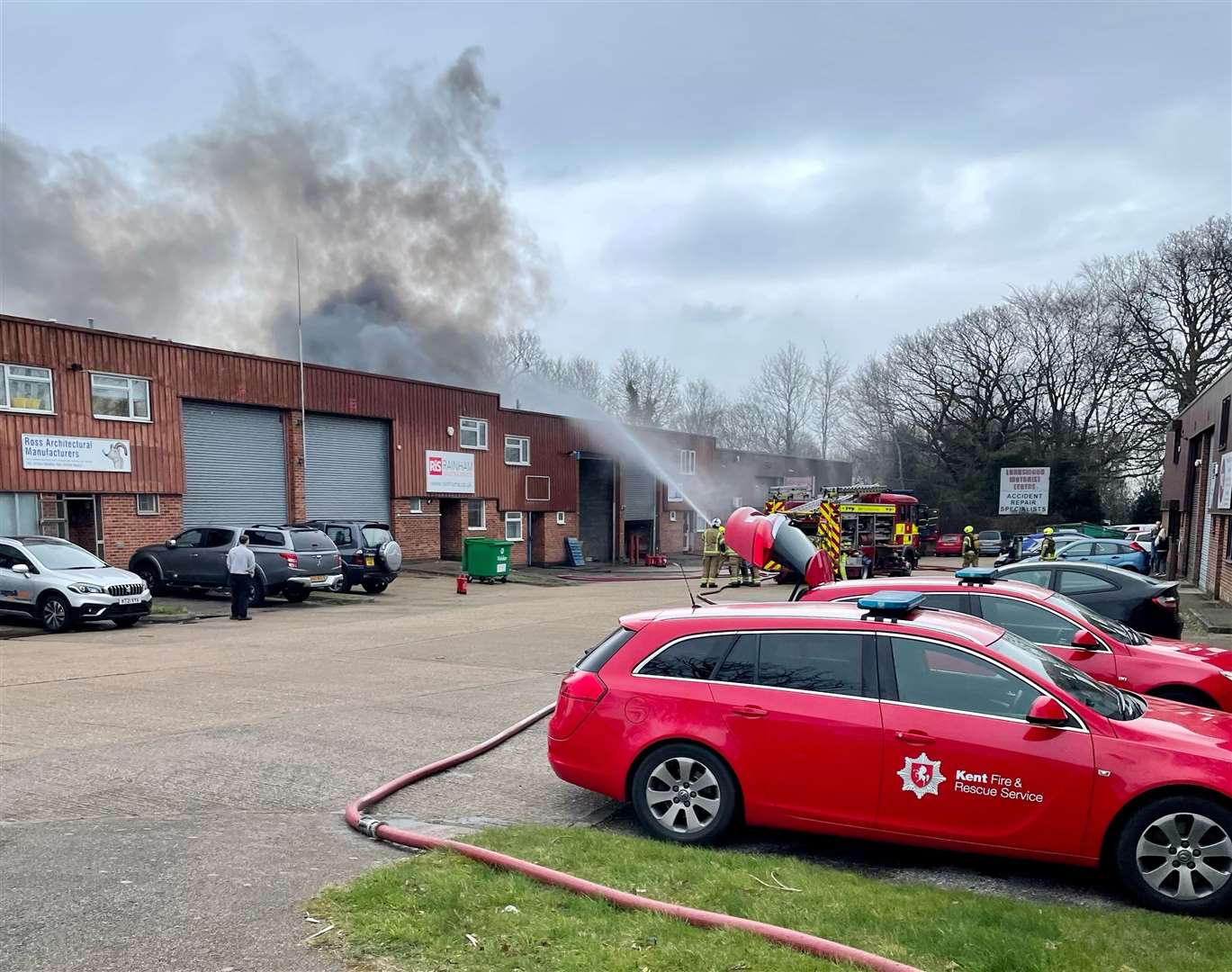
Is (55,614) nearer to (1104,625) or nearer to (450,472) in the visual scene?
(1104,625)

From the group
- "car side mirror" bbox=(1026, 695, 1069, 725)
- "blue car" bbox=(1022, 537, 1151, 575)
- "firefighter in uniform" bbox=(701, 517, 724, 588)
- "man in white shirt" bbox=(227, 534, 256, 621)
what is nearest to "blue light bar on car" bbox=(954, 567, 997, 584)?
"car side mirror" bbox=(1026, 695, 1069, 725)

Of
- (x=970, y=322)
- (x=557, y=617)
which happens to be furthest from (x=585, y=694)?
(x=970, y=322)

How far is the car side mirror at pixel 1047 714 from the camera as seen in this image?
184 inches

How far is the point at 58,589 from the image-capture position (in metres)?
15.2

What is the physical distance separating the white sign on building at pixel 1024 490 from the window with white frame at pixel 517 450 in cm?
2297

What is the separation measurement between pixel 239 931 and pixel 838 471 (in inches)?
2498

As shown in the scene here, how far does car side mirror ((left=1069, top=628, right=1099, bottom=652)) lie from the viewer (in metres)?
7.42

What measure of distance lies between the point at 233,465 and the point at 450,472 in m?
8.13

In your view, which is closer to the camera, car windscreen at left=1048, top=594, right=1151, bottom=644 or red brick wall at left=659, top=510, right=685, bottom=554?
car windscreen at left=1048, top=594, right=1151, bottom=644

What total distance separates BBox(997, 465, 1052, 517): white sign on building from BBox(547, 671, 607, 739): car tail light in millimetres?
41372

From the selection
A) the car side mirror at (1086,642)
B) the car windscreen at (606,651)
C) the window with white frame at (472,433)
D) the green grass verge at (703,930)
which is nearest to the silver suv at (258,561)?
the window with white frame at (472,433)

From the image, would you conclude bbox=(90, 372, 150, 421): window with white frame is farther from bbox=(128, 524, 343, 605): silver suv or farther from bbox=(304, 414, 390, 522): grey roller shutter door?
bbox=(304, 414, 390, 522): grey roller shutter door

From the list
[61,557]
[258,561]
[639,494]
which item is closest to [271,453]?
[258,561]

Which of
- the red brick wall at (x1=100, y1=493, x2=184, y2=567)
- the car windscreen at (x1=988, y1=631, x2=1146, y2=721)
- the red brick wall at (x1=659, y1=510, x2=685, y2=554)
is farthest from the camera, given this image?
the red brick wall at (x1=659, y1=510, x2=685, y2=554)
